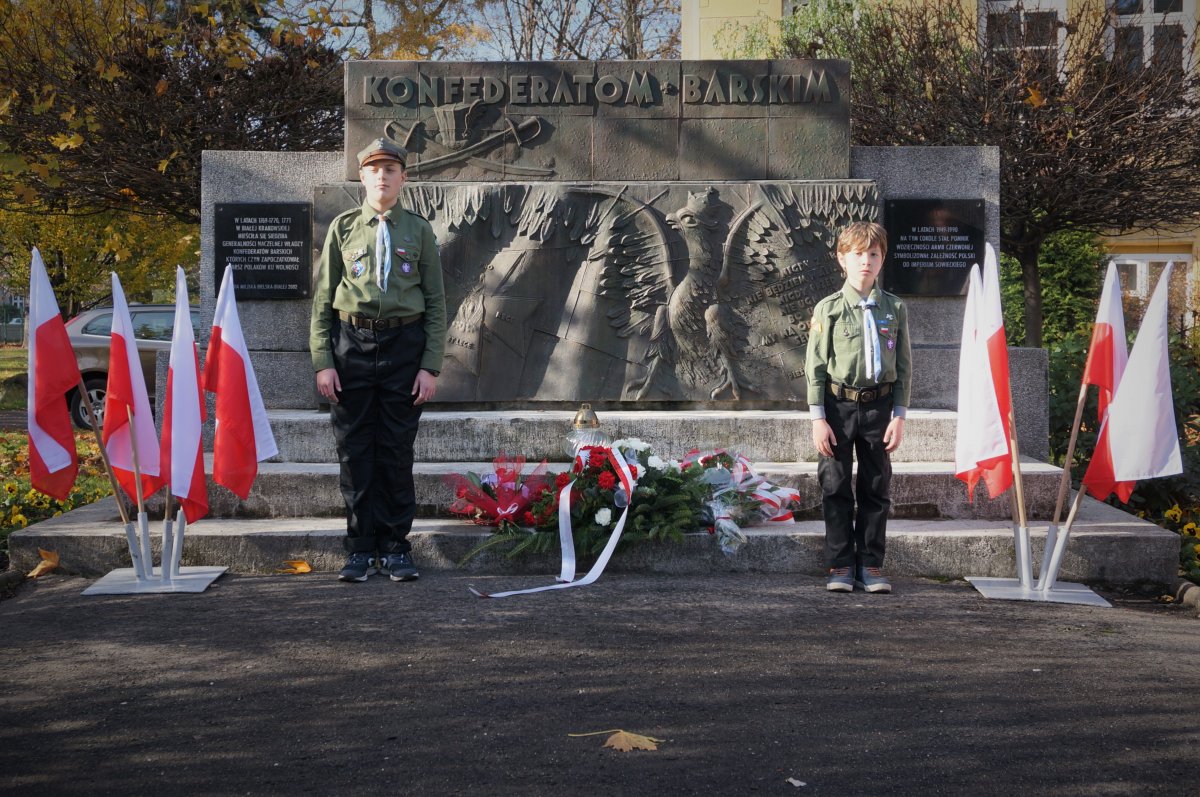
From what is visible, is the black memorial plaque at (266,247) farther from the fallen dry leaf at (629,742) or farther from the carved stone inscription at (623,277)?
the fallen dry leaf at (629,742)

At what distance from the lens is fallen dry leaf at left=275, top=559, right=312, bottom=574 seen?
19.0ft

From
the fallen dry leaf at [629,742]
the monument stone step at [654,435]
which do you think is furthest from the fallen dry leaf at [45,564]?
the fallen dry leaf at [629,742]

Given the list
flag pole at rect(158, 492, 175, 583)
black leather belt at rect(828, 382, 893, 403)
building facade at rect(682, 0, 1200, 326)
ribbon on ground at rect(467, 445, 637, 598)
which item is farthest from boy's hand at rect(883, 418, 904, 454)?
building facade at rect(682, 0, 1200, 326)

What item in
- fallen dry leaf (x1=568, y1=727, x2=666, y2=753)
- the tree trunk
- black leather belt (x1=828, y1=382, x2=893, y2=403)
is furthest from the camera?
the tree trunk

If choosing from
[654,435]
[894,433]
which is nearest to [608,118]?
[654,435]

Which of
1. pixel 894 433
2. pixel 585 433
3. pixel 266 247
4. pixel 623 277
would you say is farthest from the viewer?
pixel 266 247

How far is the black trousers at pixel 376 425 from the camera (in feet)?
18.0

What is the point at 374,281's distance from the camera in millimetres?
5438

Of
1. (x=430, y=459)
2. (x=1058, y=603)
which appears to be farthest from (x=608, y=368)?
(x=1058, y=603)

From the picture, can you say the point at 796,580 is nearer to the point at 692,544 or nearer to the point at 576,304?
the point at 692,544

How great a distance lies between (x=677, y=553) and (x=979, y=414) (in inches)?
61.9

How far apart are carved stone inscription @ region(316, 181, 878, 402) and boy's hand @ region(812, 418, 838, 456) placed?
82.7 inches

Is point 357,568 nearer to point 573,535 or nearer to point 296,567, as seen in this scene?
point 296,567

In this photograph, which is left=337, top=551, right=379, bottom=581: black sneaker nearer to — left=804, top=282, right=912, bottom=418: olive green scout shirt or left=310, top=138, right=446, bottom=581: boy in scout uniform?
left=310, top=138, right=446, bottom=581: boy in scout uniform
